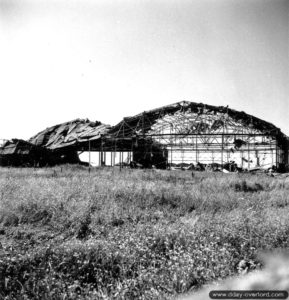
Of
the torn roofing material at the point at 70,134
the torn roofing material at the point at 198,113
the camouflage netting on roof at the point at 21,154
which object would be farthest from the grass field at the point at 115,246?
the camouflage netting on roof at the point at 21,154

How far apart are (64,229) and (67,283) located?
209 cm

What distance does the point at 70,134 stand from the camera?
29.7 meters

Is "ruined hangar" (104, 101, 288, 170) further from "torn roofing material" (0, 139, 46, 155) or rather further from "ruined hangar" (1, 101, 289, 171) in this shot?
"torn roofing material" (0, 139, 46, 155)

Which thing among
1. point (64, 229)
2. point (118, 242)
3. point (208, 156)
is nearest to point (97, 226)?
point (64, 229)

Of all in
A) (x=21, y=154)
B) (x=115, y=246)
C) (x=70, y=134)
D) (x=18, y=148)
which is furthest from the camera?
(x=70, y=134)

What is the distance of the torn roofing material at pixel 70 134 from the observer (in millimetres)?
26773

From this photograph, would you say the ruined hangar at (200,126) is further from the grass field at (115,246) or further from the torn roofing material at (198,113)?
the grass field at (115,246)

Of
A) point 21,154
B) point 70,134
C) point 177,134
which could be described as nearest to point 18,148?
point 21,154

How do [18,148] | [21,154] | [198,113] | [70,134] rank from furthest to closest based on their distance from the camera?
[70,134], [18,148], [21,154], [198,113]

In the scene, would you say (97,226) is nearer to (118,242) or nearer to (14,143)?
(118,242)

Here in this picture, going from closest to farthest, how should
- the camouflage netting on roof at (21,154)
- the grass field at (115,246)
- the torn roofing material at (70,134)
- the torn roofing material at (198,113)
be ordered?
the grass field at (115,246)
the torn roofing material at (198,113)
the camouflage netting on roof at (21,154)
the torn roofing material at (70,134)

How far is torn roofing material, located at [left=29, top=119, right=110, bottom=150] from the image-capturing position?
26773 millimetres

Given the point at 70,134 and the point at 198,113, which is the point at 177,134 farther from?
the point at 70,134

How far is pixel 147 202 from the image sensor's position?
730cm
